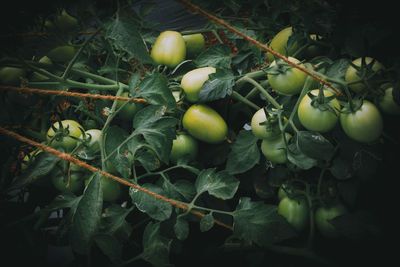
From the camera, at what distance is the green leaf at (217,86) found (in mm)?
441

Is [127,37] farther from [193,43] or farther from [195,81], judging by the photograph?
[193,43]

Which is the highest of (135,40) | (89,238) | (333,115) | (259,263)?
(135,40)

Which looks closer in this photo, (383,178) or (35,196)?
(383,178)

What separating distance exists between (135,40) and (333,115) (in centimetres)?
30

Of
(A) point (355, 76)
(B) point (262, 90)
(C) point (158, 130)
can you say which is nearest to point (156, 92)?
(C) point (158, 130)

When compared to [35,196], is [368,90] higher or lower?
higher

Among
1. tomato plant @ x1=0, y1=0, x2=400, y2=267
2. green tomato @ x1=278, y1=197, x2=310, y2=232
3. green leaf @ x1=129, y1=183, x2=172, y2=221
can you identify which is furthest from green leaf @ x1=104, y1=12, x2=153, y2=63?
green tomato @ x1=278, y1=197, x2=310, y2=232

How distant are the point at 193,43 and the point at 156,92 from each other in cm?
25

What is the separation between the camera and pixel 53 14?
0.50m

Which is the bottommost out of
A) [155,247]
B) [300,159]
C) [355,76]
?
[155,247]

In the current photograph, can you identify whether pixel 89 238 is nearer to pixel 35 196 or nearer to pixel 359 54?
pixel 35 196

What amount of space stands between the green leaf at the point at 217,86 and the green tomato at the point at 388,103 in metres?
0.21

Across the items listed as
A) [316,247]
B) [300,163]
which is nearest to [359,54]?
[300,163]

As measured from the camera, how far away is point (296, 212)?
1.37ft
